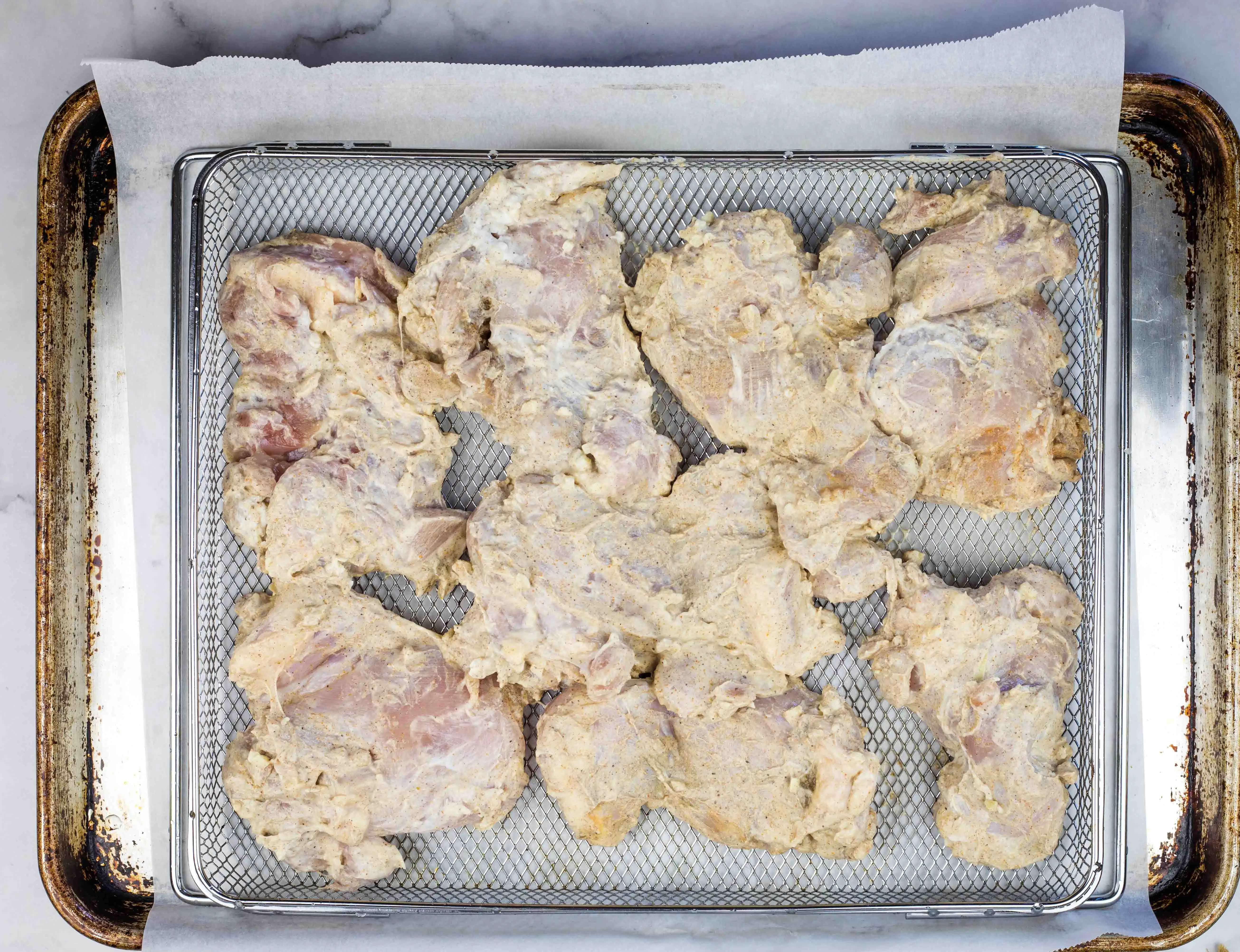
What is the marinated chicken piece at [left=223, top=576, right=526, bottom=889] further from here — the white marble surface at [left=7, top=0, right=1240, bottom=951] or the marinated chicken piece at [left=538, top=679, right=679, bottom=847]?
the white marble surface at [left=7, top=0, right=1240, bottom=951]

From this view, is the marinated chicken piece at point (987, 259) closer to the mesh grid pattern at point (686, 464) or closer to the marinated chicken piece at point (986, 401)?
the marinated chicken piece at point (986, 401)

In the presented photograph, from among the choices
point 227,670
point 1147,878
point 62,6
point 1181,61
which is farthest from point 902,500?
point 62,6

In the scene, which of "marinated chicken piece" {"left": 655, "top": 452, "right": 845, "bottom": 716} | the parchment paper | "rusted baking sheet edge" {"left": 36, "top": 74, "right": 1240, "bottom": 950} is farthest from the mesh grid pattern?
"rusted baking sheet edge" {"left": 36, "top": 74, "right": 1240, "bottom": 950}

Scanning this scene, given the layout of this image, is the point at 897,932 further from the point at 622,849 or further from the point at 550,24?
the point at 550,24

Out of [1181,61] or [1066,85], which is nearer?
[1066,85]

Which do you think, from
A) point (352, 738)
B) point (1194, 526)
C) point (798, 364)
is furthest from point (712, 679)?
point (1194, 526)

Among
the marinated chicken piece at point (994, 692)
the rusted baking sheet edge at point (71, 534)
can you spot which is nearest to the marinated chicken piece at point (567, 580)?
the marinated chicken piece at point (994, 692)

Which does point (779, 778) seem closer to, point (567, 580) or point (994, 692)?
point (994, 692)
